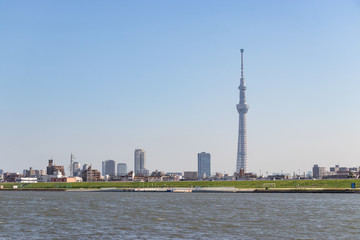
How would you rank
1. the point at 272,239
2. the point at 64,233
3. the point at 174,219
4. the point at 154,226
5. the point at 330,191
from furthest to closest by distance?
the point at 330,191 → the point at 174,219 → the point at 154,226 → the point at 64,233 → the point at 272,239

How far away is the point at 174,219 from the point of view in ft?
248

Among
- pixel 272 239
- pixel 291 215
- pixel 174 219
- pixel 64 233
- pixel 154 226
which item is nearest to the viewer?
pixel 272 239

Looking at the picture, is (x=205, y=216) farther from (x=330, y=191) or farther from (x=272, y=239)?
(x=330, y=191)

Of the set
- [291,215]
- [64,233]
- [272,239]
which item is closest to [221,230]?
[272,239]

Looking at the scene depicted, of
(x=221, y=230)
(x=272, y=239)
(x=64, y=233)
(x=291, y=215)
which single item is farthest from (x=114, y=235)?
(x=291, y=215)

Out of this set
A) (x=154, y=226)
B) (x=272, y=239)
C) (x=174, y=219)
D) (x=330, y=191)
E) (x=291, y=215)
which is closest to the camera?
(x=272, y=239)

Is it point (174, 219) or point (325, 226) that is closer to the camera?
point (325, 226)

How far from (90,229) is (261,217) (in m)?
28.1

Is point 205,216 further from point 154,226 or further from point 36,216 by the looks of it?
point 36,216

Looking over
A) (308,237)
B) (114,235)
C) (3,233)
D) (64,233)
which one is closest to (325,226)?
(308,237)

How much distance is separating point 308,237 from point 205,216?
26.8m

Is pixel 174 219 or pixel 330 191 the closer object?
pixel 174 219

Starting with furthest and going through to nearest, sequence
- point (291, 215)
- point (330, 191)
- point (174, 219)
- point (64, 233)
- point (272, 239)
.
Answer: point (330, 191) < point (291, 215) < point (174, 219) < point (64, 233) < point (272, 239)

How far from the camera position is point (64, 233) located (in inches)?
2330
